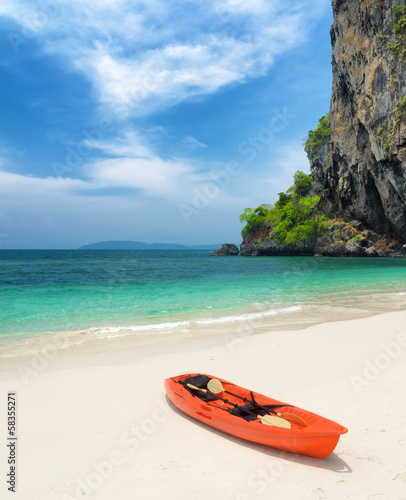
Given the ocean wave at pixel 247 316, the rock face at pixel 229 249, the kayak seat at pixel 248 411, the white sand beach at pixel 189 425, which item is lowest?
the ocean wave at pixel 247 316

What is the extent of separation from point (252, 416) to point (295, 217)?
63204 millimetres

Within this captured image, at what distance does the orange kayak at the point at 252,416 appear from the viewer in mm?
3592

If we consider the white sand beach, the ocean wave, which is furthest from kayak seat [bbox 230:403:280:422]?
the ocean wave

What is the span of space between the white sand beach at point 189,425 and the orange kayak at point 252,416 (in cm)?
16

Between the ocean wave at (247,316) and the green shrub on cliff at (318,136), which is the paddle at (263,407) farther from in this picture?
the green shrub on cliff at (318,136)

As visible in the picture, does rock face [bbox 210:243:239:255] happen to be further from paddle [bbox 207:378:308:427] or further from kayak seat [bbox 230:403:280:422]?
kayak seat [bbox 230:403:280:422]

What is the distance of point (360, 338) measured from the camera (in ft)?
28.6

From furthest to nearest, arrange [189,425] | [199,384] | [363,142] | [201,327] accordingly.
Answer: [363,142] → [201,327] → [199,384] → [189,425]

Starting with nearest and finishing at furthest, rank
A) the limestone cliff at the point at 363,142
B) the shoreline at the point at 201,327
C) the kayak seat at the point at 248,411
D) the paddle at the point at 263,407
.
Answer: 1. the paddle at the point at 263,407
2. the kayak seat at the point at 248,411
3. the shoreline at the point at 201,327
4. the limestone cliff at the point at 363,142

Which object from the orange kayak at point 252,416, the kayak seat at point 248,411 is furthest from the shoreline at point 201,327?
the kayak seat at point 248,411

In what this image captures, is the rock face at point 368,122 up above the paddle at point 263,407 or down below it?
above

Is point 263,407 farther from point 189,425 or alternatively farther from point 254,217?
point 254,217

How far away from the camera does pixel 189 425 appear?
464cm

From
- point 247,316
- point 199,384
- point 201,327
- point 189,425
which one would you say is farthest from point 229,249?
point 189,425
